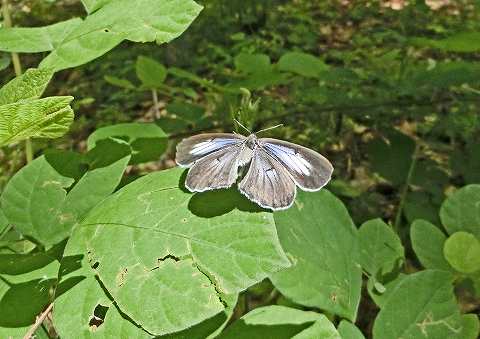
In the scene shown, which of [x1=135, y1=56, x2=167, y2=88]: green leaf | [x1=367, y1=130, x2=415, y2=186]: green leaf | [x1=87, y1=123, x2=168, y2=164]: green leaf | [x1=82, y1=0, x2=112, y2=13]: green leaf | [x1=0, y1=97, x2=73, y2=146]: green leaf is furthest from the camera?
[x1=367, y1=130, x2=415, y2=186]: green leaf

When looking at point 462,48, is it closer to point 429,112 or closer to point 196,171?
point 429,112

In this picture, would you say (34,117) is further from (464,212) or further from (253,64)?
(253,64)

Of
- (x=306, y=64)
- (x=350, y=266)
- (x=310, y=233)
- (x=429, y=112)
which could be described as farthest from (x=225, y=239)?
(x=429, y=112)

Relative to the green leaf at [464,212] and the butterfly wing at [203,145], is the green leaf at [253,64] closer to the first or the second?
the green leaf at [464,212]

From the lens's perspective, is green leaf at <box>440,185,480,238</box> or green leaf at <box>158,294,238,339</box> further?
green leaf at <box>440,185,480,238</box>

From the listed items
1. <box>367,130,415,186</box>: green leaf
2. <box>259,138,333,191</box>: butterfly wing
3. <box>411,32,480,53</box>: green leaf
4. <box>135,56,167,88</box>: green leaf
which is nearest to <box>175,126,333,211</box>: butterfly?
<box>259,138,333,191</box>: butterfly wing

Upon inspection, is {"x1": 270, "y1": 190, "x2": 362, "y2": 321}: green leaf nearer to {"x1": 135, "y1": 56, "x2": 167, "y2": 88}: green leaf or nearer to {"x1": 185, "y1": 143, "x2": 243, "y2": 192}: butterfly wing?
{"x1": 185, "y1": 143, "x2": 243, "y2": 192}: butterfly wing

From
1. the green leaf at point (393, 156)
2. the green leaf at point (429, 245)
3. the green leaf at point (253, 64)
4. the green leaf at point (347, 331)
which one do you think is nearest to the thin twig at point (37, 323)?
the green leaf at point (347, 331)
